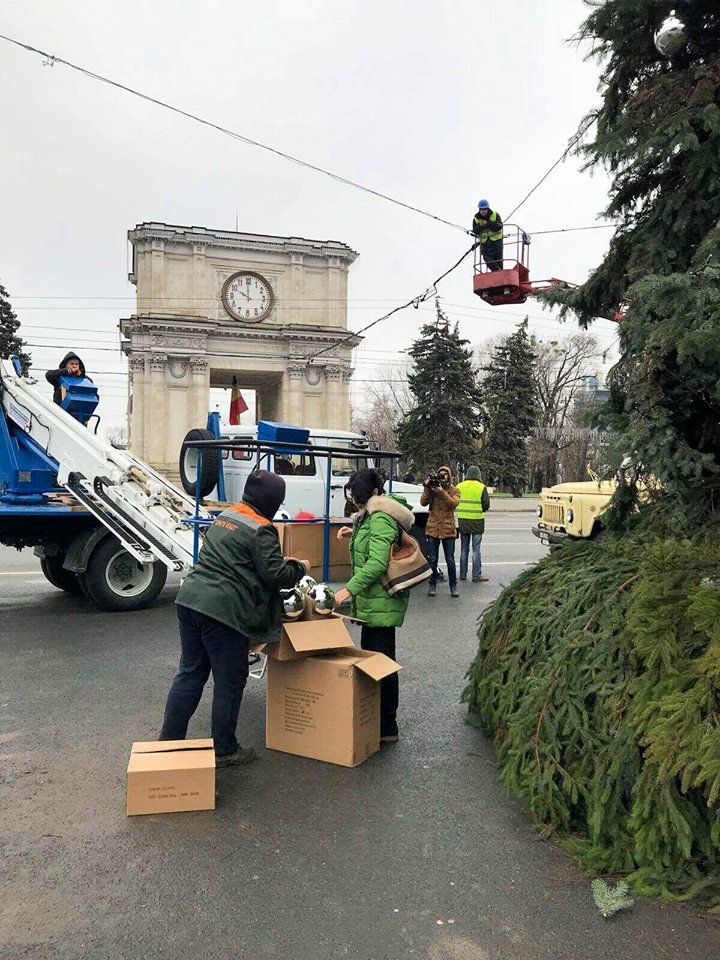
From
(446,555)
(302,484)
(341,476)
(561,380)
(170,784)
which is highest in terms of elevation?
(561,380)

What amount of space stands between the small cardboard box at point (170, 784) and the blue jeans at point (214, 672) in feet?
1.28

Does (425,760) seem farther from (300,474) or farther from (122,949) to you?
(300,474)

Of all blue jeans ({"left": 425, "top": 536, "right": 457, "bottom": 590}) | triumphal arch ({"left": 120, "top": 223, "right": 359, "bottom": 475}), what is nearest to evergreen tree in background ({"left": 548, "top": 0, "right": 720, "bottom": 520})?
blue jeans ({"left": 425, "top": 536, "right": 457, "bottom": 590})

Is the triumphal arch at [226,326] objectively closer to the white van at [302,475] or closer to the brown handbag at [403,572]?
the white van at [302,475]

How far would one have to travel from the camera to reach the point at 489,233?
12.5 m

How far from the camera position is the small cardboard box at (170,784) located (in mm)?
3504

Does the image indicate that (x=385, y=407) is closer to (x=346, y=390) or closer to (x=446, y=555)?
(x=346, y=390)

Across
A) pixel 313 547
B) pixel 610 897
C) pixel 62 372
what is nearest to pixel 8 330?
pixel 62 372

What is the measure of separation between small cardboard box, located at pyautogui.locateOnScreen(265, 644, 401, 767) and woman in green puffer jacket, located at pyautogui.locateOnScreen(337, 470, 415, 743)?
169mm

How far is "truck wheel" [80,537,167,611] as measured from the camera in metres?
8.30

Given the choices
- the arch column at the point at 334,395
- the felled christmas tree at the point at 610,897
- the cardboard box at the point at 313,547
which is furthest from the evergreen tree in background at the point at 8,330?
the felled christmas tree at the point at 610,897

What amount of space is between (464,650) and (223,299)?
36.7 metres

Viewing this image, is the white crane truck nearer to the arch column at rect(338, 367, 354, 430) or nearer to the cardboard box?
the cardboard box

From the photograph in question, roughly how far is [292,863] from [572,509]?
8804mm
